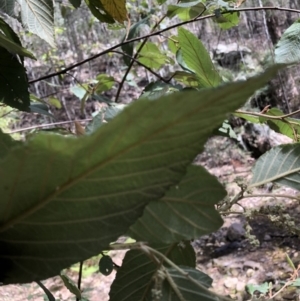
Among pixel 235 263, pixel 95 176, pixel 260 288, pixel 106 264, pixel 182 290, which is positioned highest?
pixel 95 176

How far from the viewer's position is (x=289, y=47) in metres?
0.56

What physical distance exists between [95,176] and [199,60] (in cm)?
35

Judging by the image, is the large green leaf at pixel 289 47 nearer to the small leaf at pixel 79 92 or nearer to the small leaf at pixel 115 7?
the small leaf at pixel 115 7

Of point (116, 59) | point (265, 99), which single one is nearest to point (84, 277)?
point (265, 99)

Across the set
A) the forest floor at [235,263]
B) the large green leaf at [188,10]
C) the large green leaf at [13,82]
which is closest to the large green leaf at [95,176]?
the large green leaf at [13,82]

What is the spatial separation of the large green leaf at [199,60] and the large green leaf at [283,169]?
148mm

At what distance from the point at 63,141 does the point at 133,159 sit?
0.03 m

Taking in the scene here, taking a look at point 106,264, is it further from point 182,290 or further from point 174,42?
point 174,42

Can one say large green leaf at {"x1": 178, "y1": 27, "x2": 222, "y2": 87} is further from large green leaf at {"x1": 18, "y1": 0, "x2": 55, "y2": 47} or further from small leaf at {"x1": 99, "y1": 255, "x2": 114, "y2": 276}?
small leaf at {"x1": 99, "y1": 255, "x2": 114, "y2": 276}

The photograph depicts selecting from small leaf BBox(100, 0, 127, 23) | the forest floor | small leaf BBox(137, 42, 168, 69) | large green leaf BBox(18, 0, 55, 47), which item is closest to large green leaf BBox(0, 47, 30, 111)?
large green leaf BBox(18, 0, 55, 47)

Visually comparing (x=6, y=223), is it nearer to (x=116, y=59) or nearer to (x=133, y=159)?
(x=133, y=159)

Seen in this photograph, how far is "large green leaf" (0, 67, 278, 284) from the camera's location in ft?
0.45

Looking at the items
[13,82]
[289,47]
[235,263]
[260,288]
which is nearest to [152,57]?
[289,47]

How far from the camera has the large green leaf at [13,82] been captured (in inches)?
15.6
